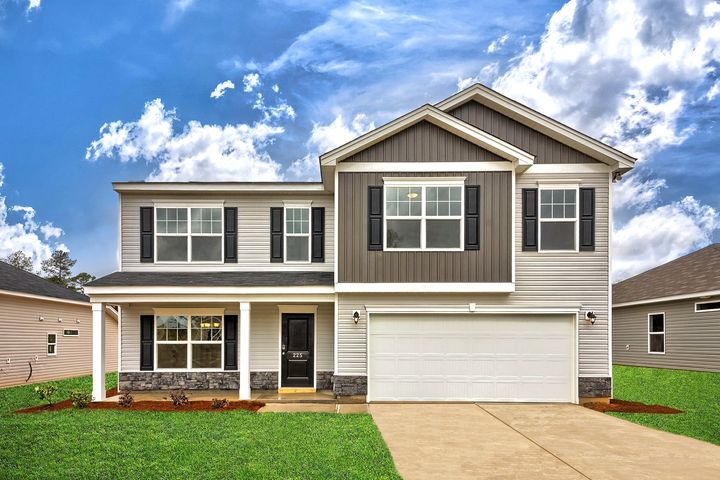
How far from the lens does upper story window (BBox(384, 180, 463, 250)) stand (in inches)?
453

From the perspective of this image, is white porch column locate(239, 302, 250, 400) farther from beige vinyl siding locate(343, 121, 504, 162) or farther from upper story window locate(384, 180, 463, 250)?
beige vinyl siding locate(343, 121, 504, 162)

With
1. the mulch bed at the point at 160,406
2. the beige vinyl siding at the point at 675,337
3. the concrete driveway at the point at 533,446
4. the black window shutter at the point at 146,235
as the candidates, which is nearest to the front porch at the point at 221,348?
the black window shutter at the point at 146,235

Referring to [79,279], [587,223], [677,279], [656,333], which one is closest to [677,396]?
[587,223]

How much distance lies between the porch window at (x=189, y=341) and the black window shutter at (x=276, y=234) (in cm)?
226

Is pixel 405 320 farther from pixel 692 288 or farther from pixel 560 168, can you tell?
pixel 692 288

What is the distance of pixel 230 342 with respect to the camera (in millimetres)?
13289

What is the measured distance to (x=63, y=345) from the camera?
738 inches

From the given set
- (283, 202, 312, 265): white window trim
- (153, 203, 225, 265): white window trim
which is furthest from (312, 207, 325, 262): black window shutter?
(153, 203, 225, 265): white window trim

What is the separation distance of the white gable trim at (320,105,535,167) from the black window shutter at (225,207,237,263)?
11.7ft

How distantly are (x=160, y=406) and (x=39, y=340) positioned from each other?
9.74 m

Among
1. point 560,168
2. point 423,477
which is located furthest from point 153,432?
point 560,168

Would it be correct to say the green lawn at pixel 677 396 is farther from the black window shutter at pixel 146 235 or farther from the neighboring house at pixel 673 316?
the black window shutter at pixel 146 235

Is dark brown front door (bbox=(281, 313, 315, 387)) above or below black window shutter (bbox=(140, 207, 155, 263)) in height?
below

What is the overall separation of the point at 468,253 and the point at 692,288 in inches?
475
